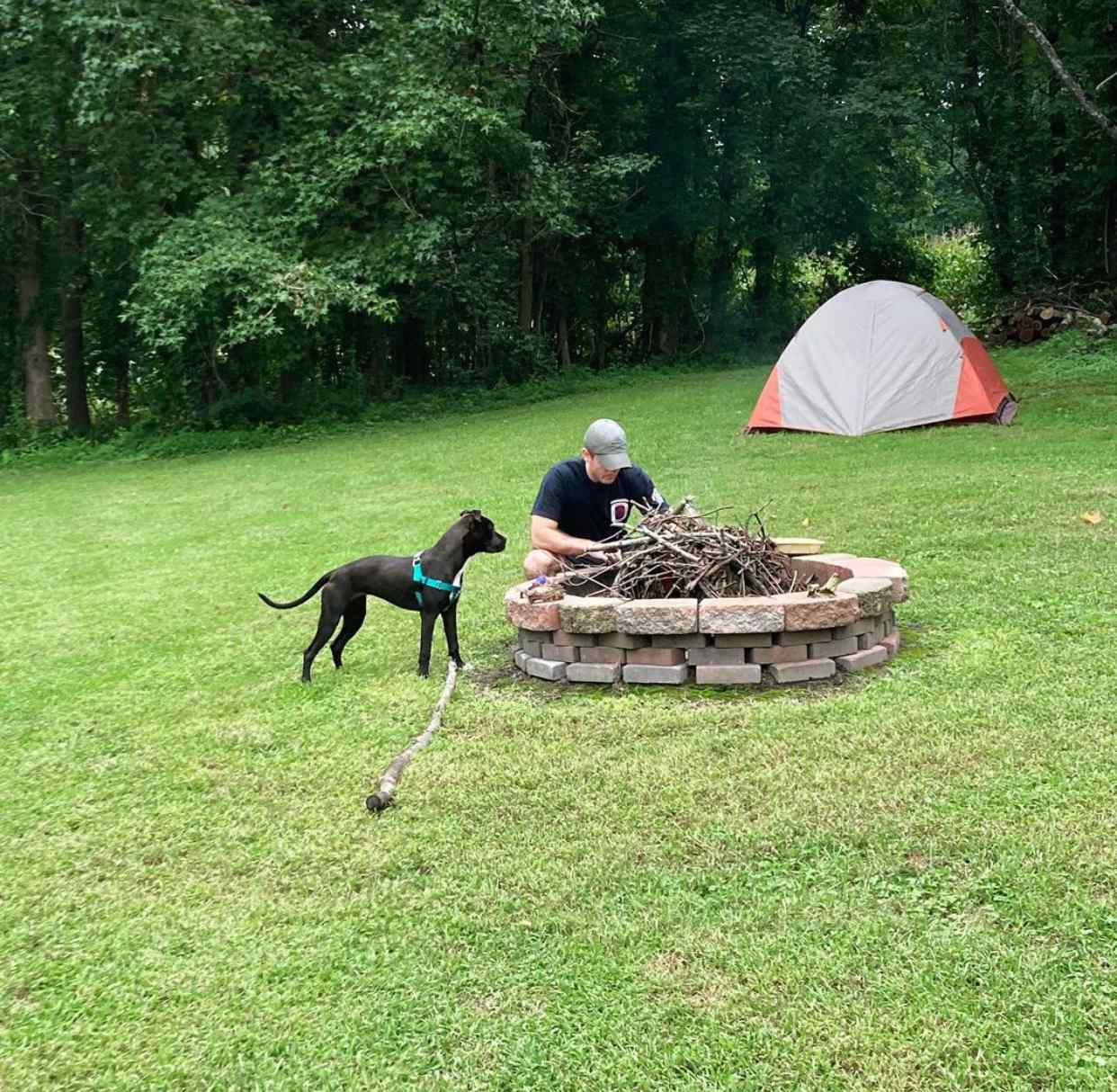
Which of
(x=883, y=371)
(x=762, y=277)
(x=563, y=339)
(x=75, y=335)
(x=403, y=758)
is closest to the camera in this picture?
(x=403, y=758)

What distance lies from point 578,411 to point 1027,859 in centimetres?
1446

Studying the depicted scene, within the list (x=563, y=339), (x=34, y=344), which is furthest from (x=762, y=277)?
(x=34, y=344)

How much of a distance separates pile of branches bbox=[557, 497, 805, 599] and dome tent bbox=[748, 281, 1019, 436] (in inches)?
303

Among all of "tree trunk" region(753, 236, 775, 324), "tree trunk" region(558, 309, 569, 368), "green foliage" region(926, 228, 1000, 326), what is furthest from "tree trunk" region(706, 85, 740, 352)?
"green foliage" region(926, 228, 1000, 326)

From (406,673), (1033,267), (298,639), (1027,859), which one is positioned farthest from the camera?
(1033,267)

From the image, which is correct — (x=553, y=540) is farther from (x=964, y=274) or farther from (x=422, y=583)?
(x=964, y=274)

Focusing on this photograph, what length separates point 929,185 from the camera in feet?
70.9

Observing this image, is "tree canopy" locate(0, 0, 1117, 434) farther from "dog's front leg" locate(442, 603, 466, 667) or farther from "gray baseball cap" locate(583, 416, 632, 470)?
"dog's front leg" locate(442, 603, 466, 667)

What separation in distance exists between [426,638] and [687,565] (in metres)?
Answer: 1.24

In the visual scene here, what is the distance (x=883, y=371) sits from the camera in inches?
472

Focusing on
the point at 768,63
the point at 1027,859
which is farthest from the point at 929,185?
the point at 1027,859

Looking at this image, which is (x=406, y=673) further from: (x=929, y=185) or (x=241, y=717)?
(x=929, y=185)

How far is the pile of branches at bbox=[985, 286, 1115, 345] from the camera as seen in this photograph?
695 inches

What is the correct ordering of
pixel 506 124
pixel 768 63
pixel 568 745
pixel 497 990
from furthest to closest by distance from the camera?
pixel 768 63, pixel 506 124, pixel 568 745, pixel 497 990
